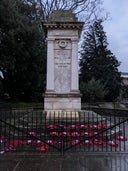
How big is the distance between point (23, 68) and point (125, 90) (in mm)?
36110

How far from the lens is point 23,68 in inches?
1203

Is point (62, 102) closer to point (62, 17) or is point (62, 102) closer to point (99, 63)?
point (62, 17)

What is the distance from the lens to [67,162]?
24.5ft

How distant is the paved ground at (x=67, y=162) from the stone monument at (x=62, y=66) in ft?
20.5

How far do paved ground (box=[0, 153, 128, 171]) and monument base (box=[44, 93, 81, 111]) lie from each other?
6.20 m

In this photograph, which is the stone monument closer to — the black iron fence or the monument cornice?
the monument cornice

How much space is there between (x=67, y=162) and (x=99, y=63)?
42.4m

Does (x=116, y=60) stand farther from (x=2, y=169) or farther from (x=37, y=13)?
(x=2, y=169)

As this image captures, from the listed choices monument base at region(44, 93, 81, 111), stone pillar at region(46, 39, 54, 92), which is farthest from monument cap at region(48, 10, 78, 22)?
monument base at region(44, 93, 81, 111)

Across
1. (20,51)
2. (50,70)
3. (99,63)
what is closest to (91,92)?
(20,51)

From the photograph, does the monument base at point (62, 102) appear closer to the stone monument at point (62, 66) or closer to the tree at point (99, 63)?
the stone monument at point (62, 66)

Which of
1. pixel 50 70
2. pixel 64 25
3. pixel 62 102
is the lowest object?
pixel 62 102

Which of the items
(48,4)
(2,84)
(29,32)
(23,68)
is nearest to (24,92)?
(2,84)

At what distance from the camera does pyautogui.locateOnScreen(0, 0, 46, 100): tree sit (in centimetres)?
2653
